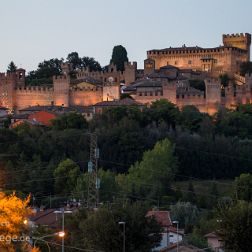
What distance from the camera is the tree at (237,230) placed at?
3903cm

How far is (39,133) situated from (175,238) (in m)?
34.3

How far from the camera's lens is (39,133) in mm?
83562

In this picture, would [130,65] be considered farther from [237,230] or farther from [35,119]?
[237,230]

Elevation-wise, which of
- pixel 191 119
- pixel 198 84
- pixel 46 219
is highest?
pixel 198 84

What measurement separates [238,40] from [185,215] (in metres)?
60.6

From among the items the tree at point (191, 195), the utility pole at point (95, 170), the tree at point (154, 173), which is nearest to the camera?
Result: the utility pole at point (95, 170)

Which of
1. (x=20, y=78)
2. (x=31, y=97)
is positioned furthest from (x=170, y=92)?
(x=20, y=78)

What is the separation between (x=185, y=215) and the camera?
6156 cm

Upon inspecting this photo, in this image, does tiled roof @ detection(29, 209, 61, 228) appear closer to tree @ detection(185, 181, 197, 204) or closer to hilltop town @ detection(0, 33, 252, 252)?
hilltop town @ detection(0, 33, 252, 252)

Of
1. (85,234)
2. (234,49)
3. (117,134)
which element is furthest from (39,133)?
(85,234)

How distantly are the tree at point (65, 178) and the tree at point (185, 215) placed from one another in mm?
10231

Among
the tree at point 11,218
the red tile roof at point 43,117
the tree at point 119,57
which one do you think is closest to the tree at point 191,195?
the red tile roof at point 43,117

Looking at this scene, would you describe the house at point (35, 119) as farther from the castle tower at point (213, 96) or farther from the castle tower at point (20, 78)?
the castle tower at point (213, 96)

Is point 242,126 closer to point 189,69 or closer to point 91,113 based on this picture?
point 91,113
